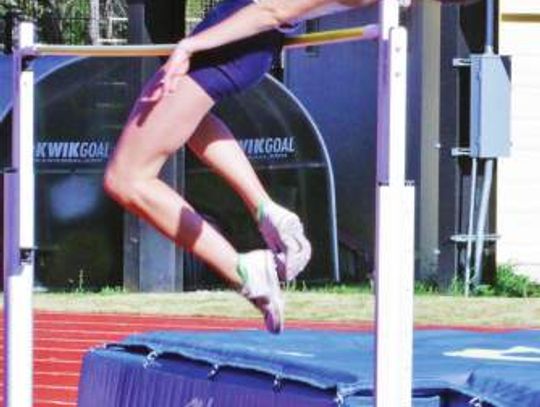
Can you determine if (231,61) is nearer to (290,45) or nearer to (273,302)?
(290,45)

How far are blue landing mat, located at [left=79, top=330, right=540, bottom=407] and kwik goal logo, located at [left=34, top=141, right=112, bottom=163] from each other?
7.13 m

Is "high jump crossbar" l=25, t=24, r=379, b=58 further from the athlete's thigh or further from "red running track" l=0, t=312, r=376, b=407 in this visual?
"red running track" l=0, t=312, r=376, b=407

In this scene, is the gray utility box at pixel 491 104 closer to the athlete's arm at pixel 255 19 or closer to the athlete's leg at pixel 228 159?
the athlete's leg at pixel 228 159

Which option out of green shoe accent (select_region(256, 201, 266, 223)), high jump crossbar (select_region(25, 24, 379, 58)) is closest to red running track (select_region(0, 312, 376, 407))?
high jump crossbar (select_region(25, 24, 379, 58))

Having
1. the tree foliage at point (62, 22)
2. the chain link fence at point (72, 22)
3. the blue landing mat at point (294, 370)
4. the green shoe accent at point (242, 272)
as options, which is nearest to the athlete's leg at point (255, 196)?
the green shoe accent at point (242, 272)

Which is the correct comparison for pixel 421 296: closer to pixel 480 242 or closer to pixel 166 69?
pixel 480 242

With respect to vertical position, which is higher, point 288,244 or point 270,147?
point 270,147

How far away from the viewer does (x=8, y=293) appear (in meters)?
4.20

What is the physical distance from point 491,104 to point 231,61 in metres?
8.87

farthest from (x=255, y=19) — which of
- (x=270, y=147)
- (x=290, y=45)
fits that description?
(x=270, y=147)

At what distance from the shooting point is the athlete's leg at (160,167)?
3.52m

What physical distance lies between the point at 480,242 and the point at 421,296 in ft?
2.41

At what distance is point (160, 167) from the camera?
3609 mm

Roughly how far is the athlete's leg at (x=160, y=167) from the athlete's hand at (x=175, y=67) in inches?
1.2
